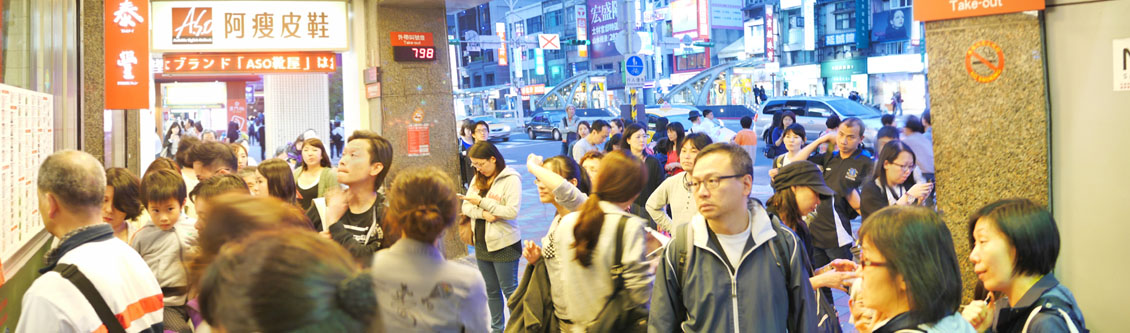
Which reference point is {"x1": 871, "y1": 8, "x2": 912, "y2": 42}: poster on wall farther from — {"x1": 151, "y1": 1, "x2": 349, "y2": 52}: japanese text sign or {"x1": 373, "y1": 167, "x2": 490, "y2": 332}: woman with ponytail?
{"x1": 373, "y1": 167, "x2": 490, "y2": 332}: woman with ponytail

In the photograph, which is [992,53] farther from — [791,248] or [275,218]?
[275,218]

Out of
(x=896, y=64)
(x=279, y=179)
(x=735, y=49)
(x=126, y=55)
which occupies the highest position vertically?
(x=735, y=49)

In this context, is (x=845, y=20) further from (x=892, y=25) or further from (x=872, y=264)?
(x=872, y=264)

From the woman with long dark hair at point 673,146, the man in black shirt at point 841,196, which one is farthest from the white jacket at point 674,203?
the woman with long dark hair at point 673,146

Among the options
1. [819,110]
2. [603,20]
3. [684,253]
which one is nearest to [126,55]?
[684,253]

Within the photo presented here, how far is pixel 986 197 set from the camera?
4.12 metres

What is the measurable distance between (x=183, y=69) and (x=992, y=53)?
8642 millimetres

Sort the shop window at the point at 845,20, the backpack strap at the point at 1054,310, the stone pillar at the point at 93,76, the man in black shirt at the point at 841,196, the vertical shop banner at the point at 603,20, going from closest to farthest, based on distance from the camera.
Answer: the backpack strap at the point at 1054,310
the man in black shirt at the point at 841,196
the stone pillar at the point at 93,76
the vertical shop banner at the point at 603,20
the shop window at the point at 845,20

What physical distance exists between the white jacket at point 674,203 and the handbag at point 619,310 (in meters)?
2.14

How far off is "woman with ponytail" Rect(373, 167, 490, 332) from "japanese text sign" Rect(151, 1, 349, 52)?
7.19 metres

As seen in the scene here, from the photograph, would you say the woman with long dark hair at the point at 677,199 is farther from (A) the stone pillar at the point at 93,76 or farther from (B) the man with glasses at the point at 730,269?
(A) the stone pillar at the point at 93,76

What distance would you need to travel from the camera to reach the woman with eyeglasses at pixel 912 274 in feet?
6.73

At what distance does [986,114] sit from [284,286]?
148 inches

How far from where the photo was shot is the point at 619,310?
3.35 metres
